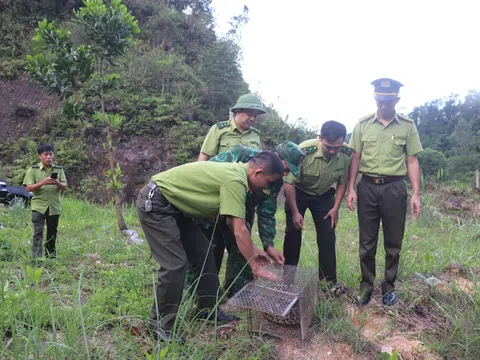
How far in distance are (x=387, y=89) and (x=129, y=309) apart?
8.64 feet

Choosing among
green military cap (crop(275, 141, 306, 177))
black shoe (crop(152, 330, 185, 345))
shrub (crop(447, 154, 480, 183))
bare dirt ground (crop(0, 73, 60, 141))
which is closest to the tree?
green military cap (crop(275, 141, 306, 177))

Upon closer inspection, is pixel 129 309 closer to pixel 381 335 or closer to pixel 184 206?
pixel 184 206

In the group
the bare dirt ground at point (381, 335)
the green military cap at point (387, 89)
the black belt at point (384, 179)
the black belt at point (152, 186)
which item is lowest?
the bare dirt ground at point (381, 335)

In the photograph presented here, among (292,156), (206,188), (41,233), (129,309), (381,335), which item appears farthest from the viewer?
(41,233)

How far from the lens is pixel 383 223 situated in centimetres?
296

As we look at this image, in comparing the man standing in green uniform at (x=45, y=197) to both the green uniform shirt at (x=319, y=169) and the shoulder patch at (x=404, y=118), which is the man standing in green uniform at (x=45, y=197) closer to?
the green uniform shirt at (x=319, y=169)

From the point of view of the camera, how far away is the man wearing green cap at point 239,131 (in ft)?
10.4

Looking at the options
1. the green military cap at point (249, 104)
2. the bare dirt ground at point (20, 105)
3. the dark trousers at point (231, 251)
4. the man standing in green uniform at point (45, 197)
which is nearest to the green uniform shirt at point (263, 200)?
the dark trousers at point (231, 251)

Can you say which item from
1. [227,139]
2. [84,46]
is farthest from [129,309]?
[84,46]

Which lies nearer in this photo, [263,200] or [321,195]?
[263,200]

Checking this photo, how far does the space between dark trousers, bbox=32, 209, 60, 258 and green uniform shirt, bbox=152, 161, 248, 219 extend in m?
2.21

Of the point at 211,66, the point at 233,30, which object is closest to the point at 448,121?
the point at 233,30

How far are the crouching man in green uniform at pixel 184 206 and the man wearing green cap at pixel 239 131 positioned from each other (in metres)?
1.00

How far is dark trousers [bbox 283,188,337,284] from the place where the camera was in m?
3.15
